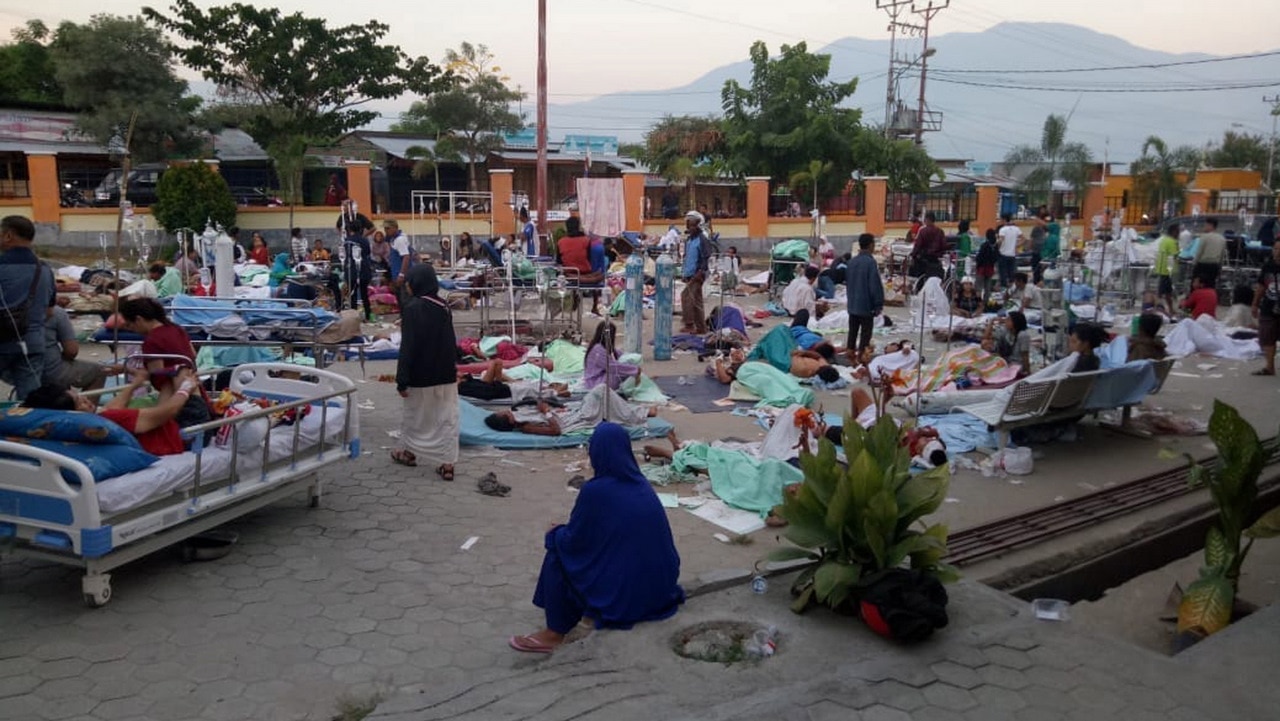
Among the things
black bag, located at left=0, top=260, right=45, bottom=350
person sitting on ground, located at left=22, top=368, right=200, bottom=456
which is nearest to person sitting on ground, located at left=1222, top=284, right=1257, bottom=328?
person sitting on ground, located at left=22, top=368, right=200, bottom=456

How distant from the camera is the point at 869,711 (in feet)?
13.3

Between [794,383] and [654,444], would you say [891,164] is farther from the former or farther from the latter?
[654,444]

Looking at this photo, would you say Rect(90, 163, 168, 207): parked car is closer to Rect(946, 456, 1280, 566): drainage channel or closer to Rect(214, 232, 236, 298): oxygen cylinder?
Rect(214, 232, 236, 298): oxygen cylinder

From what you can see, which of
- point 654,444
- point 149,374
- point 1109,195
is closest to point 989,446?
point 654,444

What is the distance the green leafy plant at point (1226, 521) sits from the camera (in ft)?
17.8

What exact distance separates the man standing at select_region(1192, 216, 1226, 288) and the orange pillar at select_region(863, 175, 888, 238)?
1419cm

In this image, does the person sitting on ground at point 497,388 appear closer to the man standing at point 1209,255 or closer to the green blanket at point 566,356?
the green blanket at point 566,356

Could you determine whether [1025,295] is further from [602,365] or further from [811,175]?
[811,175]

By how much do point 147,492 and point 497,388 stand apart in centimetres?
520

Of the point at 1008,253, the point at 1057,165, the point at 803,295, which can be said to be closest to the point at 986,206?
the point at 1057,165

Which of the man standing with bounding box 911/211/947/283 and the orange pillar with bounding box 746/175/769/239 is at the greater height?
the orange pillar with bounding box 746/175/769/239

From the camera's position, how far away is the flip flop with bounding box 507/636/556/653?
A: 475 centimetres

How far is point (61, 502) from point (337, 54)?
2815 cm

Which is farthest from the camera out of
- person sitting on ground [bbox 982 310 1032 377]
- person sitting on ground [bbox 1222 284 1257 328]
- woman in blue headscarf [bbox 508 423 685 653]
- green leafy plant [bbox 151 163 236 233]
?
green leafy plant [bbox 151 163 236 233]
